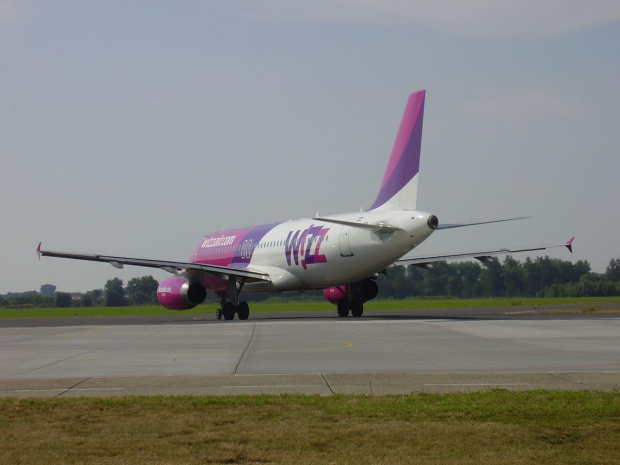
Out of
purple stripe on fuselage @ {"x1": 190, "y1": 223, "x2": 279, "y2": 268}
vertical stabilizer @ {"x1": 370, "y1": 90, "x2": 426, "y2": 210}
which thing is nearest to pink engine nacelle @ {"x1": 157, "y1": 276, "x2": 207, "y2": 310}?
purple stripe on fuselage @ {"x1": 190, "y1": 223, "x2": 279, "y2": 268}

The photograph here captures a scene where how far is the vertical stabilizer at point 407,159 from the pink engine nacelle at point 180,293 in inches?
A: 442

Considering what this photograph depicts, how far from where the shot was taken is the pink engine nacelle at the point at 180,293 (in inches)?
1670

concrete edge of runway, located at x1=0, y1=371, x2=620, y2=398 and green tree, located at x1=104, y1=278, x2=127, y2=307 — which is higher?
green tree, located at x1=104, y1=278, x2=127, y2=307

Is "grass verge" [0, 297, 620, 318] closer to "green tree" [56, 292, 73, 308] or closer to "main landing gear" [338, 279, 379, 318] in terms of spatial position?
"main landing gear" [338, 279, 379, 318]

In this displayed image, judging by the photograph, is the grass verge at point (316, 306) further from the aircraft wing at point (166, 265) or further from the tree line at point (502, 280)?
the aircraft wing at point (166, 265)

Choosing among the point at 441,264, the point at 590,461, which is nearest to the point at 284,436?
the point at 590,461

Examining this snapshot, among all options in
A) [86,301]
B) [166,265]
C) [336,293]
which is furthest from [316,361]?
[86,301]

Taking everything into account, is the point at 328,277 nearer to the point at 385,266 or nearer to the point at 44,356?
the point at 385,266

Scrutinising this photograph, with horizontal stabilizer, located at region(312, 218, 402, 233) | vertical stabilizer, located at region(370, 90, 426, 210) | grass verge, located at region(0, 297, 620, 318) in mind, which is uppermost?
vertical stabilizer, located at region(370, 90, 426, 210)

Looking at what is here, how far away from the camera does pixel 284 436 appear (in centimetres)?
870

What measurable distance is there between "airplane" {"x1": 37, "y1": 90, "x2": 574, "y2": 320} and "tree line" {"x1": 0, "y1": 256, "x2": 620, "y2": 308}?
35205 mm

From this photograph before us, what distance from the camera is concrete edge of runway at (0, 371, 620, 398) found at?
39.4 ft

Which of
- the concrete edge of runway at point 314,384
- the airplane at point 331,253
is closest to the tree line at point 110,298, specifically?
the airplane at point 331,253

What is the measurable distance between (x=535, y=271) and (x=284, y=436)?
10431 cm
